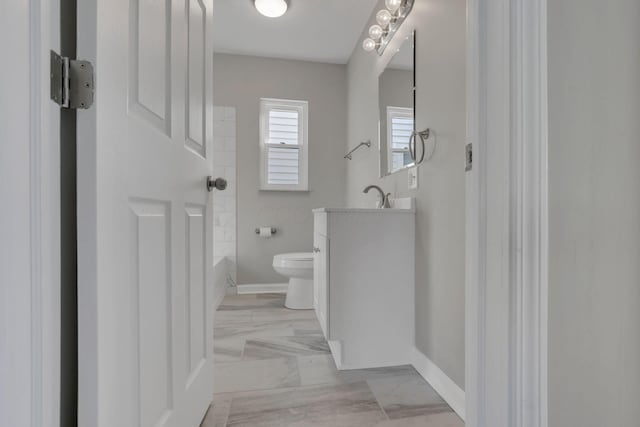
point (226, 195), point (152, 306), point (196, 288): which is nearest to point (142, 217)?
point (152, 306)

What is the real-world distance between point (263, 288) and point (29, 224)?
2729 mm

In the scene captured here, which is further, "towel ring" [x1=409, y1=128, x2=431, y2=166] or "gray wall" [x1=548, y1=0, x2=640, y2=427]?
"towel ring" [x1=409, y1=128, x2=431, y2=166]

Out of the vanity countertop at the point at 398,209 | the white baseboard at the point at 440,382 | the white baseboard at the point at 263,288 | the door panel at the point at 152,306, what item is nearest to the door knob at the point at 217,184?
the door panel at the point at 152,306

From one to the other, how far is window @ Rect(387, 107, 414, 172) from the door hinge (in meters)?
1.47

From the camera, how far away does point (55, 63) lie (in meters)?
0.47

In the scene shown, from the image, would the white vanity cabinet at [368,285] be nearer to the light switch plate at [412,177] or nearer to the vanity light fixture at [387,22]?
the light switch plate at [412,177]

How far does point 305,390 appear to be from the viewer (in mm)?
1306

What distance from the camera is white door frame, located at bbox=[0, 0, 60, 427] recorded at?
0.38 metres

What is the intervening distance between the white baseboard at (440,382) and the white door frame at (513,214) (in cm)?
72

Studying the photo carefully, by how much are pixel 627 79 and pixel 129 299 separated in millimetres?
1106

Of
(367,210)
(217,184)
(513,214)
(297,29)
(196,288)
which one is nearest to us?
(513,214)

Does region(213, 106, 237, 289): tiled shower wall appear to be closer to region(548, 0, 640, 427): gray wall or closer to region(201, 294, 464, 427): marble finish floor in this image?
region(201, 294, 464, 427): marble finish floor

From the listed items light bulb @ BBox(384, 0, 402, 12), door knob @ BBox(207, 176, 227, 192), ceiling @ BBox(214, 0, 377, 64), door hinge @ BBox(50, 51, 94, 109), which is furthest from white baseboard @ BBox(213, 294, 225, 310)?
light bulb @ BBox(384, 0, 402, 12)

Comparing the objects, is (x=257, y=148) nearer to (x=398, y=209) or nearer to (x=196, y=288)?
(x=398, y=209)
